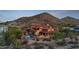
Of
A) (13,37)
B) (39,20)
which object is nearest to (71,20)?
(39,20)

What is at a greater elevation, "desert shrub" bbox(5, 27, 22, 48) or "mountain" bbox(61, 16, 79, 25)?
"mountain" bbox(61, 16, 79, 25)

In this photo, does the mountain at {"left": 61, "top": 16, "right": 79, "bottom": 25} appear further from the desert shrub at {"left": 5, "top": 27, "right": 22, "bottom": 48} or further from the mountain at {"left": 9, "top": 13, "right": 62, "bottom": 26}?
the desert shrub at {"left": 5, "top": 27, "right": 22, "bottom": 48}

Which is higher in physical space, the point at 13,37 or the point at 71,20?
the point at 71,20

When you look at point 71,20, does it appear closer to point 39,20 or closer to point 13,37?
point 39,20

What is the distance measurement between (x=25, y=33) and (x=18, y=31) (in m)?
0.08

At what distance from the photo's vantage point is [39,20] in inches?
71.9

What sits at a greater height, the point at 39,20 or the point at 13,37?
the point at 39,20

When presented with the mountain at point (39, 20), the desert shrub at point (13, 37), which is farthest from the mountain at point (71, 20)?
the desert shrub at point (13, 37)

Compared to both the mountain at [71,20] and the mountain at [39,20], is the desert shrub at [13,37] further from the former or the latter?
the mountain at [71,20]

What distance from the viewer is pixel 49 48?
5.91 feet

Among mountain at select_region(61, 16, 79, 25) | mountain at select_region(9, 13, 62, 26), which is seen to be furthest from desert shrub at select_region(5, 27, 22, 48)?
mountain at select_region(61, 16, 79, 25)

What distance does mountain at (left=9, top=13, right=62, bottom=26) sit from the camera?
1812mm
